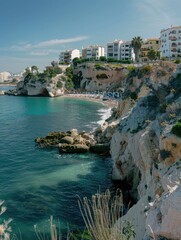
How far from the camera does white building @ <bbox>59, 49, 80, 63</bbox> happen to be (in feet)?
583

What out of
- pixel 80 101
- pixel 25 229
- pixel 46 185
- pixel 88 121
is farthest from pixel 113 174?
pixel 80 101

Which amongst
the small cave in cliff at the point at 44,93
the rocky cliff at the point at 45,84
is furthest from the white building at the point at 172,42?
the small cave in cliff at the point at 44,93

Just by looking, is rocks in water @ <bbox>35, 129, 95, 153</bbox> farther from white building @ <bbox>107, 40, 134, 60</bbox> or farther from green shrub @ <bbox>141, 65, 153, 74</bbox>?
white building @ <bbox>107, 40, 134, 60</bbox>

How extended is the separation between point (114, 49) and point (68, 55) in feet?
117

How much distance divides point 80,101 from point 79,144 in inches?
2522

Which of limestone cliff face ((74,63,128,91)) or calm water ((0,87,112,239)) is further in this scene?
limestone cliff face ((74,63,128,91))

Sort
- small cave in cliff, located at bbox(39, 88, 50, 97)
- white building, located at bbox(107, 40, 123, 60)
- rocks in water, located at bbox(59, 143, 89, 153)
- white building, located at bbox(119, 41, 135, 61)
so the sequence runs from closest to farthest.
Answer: rocks in water, located at bbox(59, 143, 89, 153) < small cave in cliff, located at bbox(39, 88, 50, 97) < white building, located at bbox(119, 41, 135, 61) < white building, located at bbox(107, 40, 123, 60)

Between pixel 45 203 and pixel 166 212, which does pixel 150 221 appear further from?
pixel 45 203

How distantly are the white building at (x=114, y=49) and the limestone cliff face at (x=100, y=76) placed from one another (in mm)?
27689

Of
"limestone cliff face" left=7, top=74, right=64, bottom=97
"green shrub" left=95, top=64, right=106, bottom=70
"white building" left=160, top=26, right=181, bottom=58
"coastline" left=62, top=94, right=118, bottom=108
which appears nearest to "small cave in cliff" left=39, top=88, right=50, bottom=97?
"limestone cliff face" left=7, top=74, right=64, bottom=97

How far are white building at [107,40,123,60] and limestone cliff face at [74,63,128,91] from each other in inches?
1090

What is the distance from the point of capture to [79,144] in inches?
1737

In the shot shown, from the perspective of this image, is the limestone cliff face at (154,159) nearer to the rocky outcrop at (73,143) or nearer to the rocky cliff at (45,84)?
the rocky outcrop at (73,143)

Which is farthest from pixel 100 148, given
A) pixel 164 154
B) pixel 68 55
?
pixel 68 55
